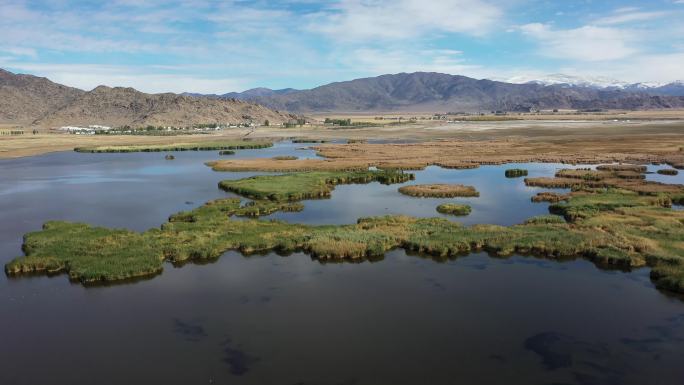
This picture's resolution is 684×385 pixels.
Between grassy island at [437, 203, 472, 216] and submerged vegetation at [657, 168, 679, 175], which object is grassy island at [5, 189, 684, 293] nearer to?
grassy island at [437, 203, 472, 216]

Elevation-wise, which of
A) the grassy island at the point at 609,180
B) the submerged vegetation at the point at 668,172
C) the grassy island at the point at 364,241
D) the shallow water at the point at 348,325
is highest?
the grassy island at the point at 609,180

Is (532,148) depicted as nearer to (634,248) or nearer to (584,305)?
(634,248)

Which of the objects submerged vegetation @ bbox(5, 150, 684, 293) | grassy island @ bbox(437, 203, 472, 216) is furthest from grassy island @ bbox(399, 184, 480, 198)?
submerged vegetation @ bbox(5, 150, 684, 293)

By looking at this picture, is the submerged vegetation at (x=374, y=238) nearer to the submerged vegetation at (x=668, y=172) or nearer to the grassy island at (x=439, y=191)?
the grassy island at (x=439, y=191)

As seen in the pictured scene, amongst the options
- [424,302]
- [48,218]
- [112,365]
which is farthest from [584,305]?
[48,218]

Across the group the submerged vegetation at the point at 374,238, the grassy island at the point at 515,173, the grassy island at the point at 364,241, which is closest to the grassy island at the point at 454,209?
the submerged vegetation at the point at 374,238

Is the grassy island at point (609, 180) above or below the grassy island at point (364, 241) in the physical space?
above

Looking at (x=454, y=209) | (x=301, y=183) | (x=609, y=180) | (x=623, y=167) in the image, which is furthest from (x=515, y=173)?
(x=301, y=183)
